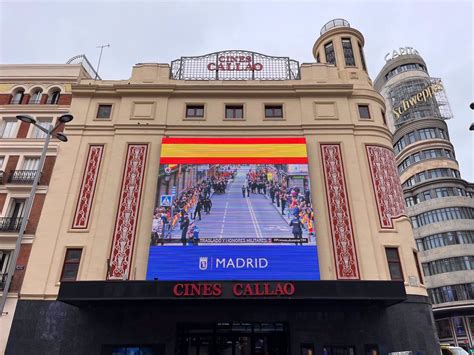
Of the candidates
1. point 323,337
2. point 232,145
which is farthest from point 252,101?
point 323,337

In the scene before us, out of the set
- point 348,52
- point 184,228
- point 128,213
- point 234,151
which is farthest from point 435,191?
point 128,213

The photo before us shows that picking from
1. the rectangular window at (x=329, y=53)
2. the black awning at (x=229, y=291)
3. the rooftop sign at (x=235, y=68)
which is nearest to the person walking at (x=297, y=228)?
the black awning at (x=229, y=291)

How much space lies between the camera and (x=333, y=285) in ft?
54.9

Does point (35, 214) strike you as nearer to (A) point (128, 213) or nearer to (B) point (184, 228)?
(A) point (128, 213)

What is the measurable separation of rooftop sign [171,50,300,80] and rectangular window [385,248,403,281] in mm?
14889

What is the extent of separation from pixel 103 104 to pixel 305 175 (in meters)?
16.3

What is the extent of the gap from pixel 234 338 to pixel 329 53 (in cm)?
2455

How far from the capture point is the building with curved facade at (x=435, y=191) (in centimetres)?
4716

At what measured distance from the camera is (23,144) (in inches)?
961

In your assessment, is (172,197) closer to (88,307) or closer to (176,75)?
(88,307)

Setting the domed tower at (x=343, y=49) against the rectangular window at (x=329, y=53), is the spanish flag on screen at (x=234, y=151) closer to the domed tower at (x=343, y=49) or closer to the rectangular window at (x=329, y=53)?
the domed tower at (x=343, y=49)

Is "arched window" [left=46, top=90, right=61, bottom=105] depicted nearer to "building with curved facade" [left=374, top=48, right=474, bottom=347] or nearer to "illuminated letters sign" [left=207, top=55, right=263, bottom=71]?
"illuminated letters sign" [left=207, top=55, right=263, bottom=71]

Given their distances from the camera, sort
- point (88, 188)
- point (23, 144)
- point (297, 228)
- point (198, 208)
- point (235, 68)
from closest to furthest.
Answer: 1. point (297, 228)
2. point (198, 208)
3. point (88, 188)
4. point (23, 144)
5. point (235, 68)

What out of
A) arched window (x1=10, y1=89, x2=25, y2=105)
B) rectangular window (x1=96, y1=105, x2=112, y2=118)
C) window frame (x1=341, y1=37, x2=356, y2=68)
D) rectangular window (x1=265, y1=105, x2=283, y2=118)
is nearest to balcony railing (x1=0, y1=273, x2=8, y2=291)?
rectangular window (x1=96, y1=105, x2=112, y2=118)
